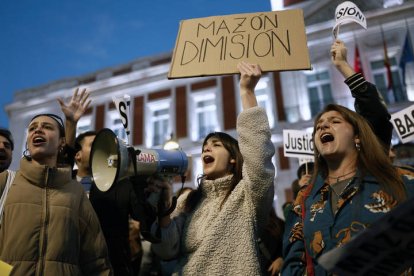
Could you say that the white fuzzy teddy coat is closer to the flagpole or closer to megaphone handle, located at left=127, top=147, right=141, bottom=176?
megaphone handle, located at left=127, top=147, right=141, bottom=176

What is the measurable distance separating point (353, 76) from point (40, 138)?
7.10 feet

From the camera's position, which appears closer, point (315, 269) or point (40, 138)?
point (315, 269)

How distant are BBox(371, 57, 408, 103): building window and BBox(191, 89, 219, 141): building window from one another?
282 inches

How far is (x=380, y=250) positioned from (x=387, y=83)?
15.3 meters

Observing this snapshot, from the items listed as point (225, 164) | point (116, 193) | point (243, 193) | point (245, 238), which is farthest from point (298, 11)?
point (116, 193)

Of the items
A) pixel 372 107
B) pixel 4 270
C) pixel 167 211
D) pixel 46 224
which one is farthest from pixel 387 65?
pixel 4 270

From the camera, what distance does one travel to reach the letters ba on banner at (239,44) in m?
2.41

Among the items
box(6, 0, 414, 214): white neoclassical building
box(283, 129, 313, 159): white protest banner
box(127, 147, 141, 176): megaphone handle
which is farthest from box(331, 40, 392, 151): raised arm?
box(6, 0, 414, 214): white neoclassical building

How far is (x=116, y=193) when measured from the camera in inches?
107

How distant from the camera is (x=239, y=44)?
8.35 feet

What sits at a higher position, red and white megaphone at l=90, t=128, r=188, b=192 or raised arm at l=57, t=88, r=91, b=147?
raised arm at l=57, t=88, r=91, b=147

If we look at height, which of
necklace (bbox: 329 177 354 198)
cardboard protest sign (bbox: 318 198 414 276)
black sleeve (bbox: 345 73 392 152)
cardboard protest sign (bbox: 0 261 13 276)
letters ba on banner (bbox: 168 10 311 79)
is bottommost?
cardboard protest sign (bbox: 0 261 13 276)

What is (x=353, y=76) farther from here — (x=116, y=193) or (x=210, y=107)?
(x=210, y=107)

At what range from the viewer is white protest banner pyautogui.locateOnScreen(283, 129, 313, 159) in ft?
15.8
